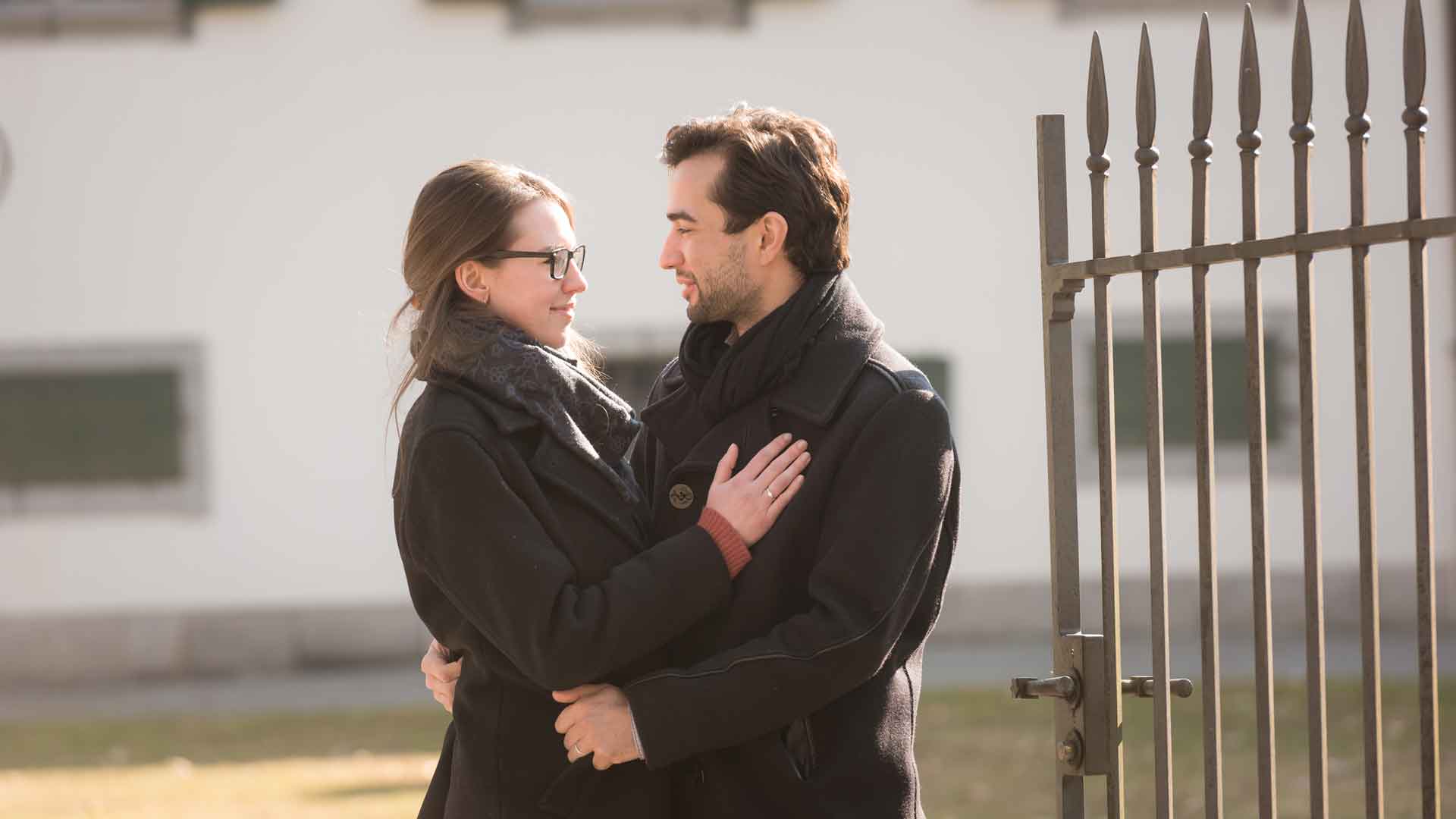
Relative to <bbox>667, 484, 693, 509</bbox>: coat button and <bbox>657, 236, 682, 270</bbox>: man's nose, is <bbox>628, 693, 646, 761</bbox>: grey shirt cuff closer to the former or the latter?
<bbox>667, 484, 693, 509</bbox>: coat button

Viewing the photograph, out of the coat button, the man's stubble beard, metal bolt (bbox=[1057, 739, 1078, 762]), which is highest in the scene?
the man's stubble beard

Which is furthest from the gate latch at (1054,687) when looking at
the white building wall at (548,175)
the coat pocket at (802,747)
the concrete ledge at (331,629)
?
the white building wall at (548,175)

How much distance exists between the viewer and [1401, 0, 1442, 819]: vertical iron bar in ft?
7.98

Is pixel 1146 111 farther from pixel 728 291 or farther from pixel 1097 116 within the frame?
pixel 728 291

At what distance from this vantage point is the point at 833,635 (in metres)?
2.80

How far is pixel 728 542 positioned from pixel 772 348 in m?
0.40

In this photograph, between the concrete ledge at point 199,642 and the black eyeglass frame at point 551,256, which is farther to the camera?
the concrete ledge at point 199,642

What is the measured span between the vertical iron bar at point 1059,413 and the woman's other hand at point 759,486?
1.66 feet

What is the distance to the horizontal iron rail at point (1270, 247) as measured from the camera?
2416 mm

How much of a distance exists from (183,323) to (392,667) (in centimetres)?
275

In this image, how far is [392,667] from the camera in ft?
38.5

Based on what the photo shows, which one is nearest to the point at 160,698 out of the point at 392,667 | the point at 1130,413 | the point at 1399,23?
the point at 392,667

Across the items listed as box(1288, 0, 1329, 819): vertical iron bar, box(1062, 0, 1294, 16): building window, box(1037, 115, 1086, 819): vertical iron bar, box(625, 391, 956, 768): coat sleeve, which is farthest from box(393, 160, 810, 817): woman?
box(1062, 0, 1294, 16): building window

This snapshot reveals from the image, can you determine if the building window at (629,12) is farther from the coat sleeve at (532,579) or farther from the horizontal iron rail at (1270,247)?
the coat sleeve at (532,579)
